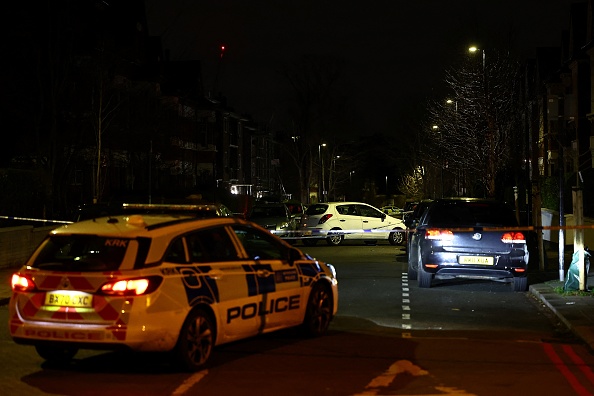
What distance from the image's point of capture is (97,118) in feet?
94.0

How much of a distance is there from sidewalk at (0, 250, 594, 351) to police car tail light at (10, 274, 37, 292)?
20.2ft

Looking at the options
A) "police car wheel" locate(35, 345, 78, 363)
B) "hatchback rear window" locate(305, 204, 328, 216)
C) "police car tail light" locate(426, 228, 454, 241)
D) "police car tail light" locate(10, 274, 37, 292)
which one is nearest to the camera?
"police car tail light" locate(10, 274, 37, 292)

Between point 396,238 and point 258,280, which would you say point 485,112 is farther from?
point 258,280

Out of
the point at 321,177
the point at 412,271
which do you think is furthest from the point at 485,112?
the point at 321,177

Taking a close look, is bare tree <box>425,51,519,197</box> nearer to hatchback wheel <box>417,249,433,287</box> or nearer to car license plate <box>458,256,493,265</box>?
hatchback wheel <box>417,249,433,287</box>

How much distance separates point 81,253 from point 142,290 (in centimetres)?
117

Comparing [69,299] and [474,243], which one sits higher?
[474,243]

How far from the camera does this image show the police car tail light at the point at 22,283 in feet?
27.9

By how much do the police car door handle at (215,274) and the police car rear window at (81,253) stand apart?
965 mm

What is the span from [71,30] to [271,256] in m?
20.1

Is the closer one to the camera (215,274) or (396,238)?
(215,274)

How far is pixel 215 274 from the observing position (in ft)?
29.6

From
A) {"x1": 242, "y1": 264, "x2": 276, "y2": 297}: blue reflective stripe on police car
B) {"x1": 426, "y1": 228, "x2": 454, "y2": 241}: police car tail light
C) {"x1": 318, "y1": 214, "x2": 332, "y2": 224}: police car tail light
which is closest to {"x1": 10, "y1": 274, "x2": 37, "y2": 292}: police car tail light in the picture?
{"x1": 242, "y1": 264, "x2": 276, "y2": 297}: blue reflective stripe on police car

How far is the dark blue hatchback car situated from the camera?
15.9 metres
